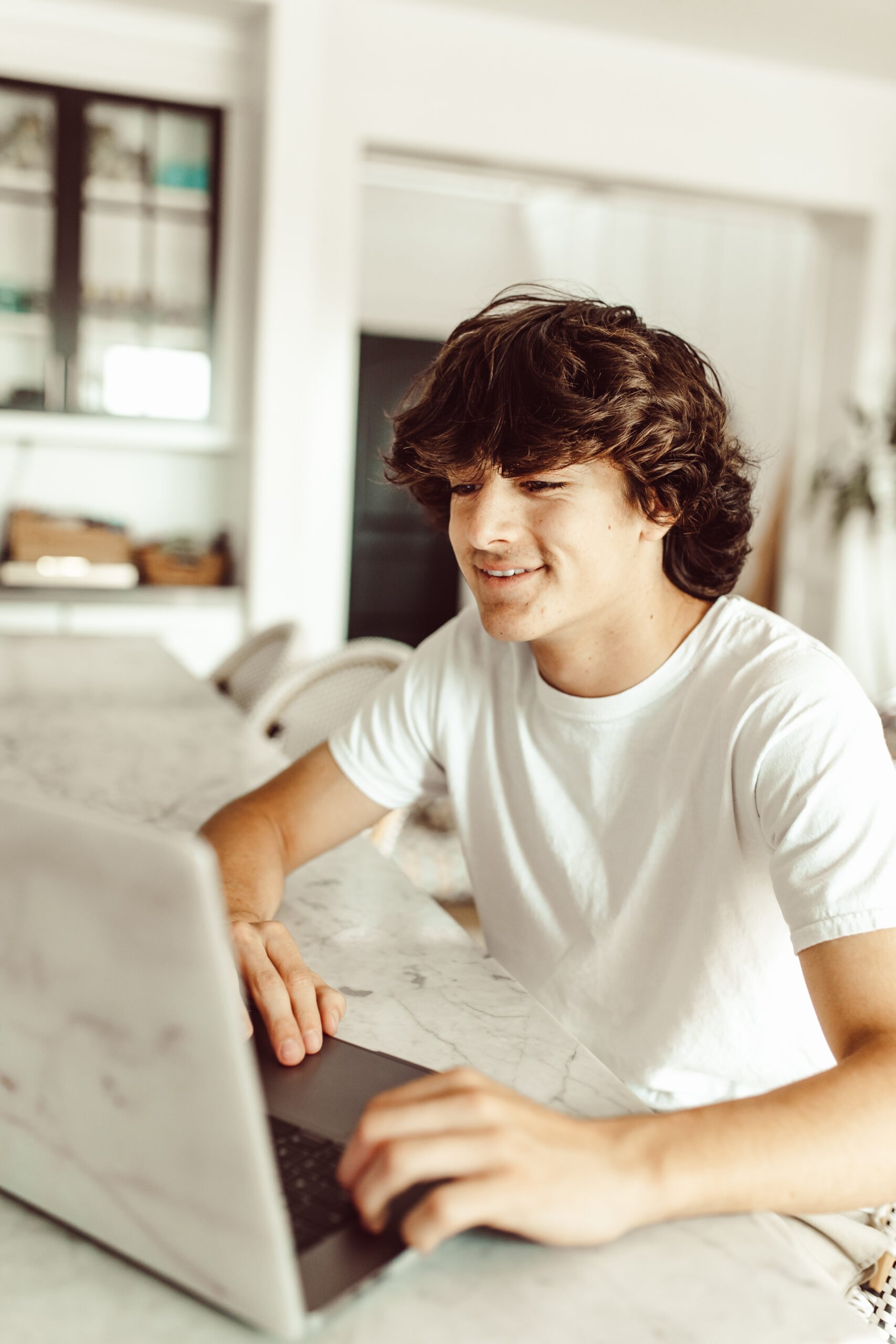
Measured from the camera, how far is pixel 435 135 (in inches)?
183

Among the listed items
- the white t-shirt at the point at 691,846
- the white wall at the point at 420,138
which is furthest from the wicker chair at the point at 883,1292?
the white wall at the point at 420,138

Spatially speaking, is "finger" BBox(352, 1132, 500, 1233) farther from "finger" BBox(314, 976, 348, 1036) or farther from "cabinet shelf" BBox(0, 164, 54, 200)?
"cabinet shelf" BBox(0, 164, 54, 200)

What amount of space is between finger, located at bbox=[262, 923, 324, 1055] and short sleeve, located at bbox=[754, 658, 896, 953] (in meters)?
0.37

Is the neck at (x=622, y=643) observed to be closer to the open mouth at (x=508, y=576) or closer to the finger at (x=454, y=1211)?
the open mouth at (x=508, y=576)

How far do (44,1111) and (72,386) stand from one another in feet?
13.8

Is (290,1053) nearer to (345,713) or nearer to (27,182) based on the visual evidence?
(345,713)

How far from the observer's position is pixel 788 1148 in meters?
0.69

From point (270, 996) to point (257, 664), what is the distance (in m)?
2.10

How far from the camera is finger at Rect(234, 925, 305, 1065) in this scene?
82 cm

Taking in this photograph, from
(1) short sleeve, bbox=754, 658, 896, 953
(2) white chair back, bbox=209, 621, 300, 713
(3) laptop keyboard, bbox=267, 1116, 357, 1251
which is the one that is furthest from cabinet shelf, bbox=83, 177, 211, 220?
(3) laptop keyboard, bbox=267, 1116, 357, 1251

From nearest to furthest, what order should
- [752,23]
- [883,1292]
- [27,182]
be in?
[883,1292], [27,182], [752,23]

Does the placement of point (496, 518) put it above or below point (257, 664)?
above

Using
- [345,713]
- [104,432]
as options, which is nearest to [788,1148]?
[345,713]

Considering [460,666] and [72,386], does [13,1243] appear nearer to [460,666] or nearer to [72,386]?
[460,666]
